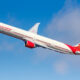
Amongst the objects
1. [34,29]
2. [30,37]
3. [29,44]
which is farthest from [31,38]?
[34,29]

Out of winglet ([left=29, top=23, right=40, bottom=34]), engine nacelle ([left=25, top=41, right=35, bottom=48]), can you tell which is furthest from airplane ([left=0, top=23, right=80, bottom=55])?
winglet ([left=29, top=23, right=40, bottom=34])

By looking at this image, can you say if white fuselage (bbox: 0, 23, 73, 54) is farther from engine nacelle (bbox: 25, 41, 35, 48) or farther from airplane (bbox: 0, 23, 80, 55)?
engine nacelle (bbox: 25, 41, 35, 48)

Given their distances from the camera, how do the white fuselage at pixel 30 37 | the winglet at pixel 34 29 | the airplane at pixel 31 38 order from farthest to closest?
the winglet at pixel 34 29
the airplane at pixel 31 38
the white fuselage at pixel 30 37

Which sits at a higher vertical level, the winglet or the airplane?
the winglet

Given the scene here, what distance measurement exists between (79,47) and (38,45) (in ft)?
79.6

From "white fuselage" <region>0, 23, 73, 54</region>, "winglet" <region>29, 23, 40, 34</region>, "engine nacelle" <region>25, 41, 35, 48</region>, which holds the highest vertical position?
"winglet" <region>29, 23, 40, 34</region>

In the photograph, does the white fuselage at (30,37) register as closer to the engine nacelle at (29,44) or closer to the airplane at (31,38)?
the airplane at (31,38)

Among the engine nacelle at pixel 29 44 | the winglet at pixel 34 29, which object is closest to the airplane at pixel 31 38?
the engine nacelle at pixel 29 44

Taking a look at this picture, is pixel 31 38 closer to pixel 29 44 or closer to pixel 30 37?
pixel 30 37

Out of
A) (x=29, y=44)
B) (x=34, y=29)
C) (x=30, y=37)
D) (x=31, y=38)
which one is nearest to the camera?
(x=29, y=44)

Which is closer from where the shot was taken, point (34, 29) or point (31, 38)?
point (31, 38)

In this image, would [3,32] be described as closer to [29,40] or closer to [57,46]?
[29,40]

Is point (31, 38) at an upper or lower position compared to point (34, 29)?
lower

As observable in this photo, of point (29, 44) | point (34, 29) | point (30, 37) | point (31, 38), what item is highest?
point (34, 29)
